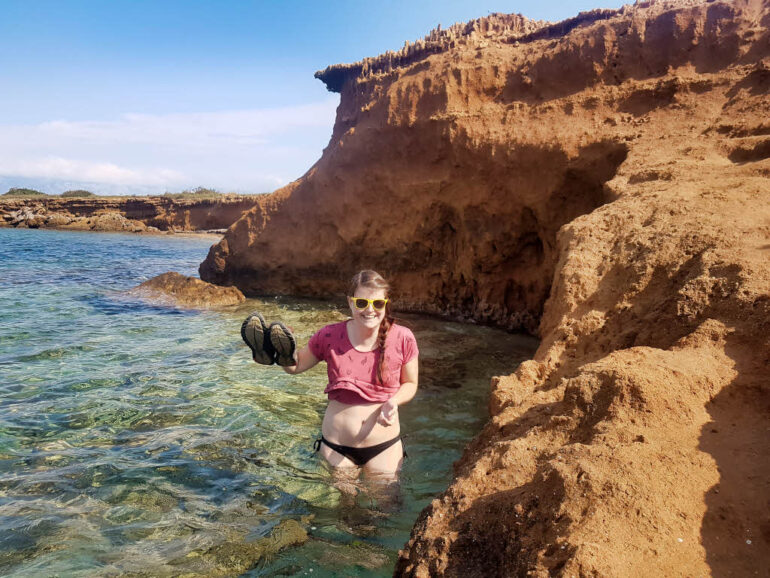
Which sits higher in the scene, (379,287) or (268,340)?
(379,287)

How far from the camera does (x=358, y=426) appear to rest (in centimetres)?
356

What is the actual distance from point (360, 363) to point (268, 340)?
63 centimetres

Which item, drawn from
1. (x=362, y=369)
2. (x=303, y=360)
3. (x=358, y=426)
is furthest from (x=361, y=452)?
(x=303, y=360)

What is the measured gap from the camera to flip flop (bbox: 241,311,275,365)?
3400 millimetres

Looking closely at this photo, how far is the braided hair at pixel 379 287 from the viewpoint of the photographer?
3.43m

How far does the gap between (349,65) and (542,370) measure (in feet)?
41.7

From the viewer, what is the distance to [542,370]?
4027 mm

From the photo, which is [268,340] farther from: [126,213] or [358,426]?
[126,213]

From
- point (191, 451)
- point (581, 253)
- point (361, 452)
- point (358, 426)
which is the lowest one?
point (191, 451)

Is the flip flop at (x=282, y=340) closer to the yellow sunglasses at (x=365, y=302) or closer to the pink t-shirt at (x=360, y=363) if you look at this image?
the pink t-shirt at (x=360, y=363)

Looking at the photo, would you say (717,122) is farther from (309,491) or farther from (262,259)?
(262,259)

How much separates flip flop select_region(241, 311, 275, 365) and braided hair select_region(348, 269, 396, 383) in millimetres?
625

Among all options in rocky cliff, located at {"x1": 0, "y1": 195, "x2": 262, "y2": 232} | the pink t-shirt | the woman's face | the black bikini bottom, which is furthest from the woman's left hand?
rocky cliff, located at {"x1": 0, "y1": 195, "x2": 262, "y2": 232}

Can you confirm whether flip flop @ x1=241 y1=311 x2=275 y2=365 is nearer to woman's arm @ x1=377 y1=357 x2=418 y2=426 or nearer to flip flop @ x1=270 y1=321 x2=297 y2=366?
flip flop @ x1=270 y1=321 x2=297 y2=366
